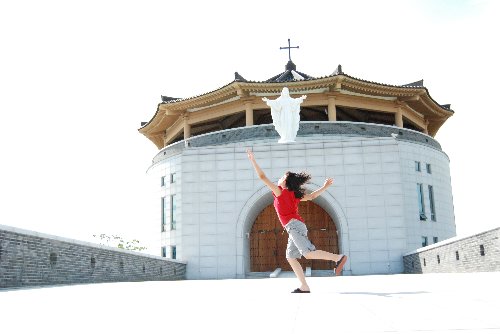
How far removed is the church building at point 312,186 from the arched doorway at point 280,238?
43 mm

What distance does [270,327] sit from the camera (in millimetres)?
3375

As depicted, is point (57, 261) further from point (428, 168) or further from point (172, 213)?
point (428, 168)

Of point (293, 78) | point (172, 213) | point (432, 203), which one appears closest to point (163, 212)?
point (172, 213)

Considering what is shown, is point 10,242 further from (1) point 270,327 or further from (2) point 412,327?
(2) point 412,327

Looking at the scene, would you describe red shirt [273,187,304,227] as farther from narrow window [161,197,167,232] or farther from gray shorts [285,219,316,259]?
narrow window [161,197,167,232]

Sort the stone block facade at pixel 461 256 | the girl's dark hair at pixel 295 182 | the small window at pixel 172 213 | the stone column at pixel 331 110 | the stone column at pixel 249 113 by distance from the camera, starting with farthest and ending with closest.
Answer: the stone column at pixel 249 113, the stone column at pixel 331 110, the small window at pixel 172 213, the stone block facade at pixel 461 256, the girl's dark hair at pixel 295 182

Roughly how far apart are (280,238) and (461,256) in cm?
920

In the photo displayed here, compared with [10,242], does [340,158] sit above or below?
above

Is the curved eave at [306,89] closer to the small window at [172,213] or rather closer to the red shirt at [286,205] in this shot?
the small window at [172,213]

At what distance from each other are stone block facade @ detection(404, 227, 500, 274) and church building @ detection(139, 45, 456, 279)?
205 centimetres

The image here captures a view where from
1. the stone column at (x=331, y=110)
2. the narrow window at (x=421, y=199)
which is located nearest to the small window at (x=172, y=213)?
the stone column at (x=331, y=110)

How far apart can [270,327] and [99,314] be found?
1731mm

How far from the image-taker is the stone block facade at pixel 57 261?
984cm

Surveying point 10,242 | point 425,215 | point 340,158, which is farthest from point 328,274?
point 10,242
